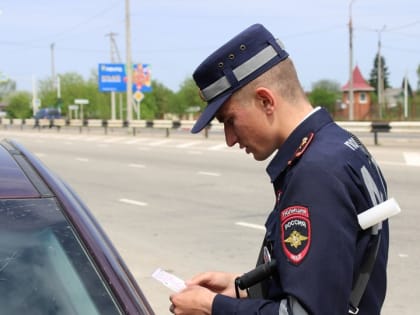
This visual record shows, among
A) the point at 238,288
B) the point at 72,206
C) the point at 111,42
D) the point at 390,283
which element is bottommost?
the point at 390,283

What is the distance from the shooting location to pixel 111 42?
211ft

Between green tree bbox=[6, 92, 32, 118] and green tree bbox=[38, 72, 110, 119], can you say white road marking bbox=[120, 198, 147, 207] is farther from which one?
green tree bbox=[6, 92, 32, 118]

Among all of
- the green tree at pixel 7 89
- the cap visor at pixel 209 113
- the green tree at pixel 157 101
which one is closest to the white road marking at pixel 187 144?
the cap visor at pixel 209 113

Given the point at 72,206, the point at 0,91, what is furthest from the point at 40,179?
the point at 0,91

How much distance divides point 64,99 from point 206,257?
86.3 meters

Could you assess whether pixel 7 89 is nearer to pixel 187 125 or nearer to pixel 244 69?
pixel 187 125

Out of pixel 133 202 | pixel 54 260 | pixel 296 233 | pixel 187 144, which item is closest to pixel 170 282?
pixel 54 260

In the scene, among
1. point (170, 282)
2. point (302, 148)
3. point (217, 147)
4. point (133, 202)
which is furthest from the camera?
point (217, 147)

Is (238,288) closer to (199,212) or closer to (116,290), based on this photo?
(116,290)

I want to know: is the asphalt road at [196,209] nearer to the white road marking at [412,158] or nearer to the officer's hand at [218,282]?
the white road marking at [412,158]

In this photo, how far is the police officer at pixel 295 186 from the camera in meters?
1.72

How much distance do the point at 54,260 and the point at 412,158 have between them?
1542cm

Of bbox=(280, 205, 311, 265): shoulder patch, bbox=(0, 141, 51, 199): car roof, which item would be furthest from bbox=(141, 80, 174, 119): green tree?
bbox=(280, 205, 311, 265): shoulder patch

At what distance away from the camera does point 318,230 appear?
1725 millimetres
